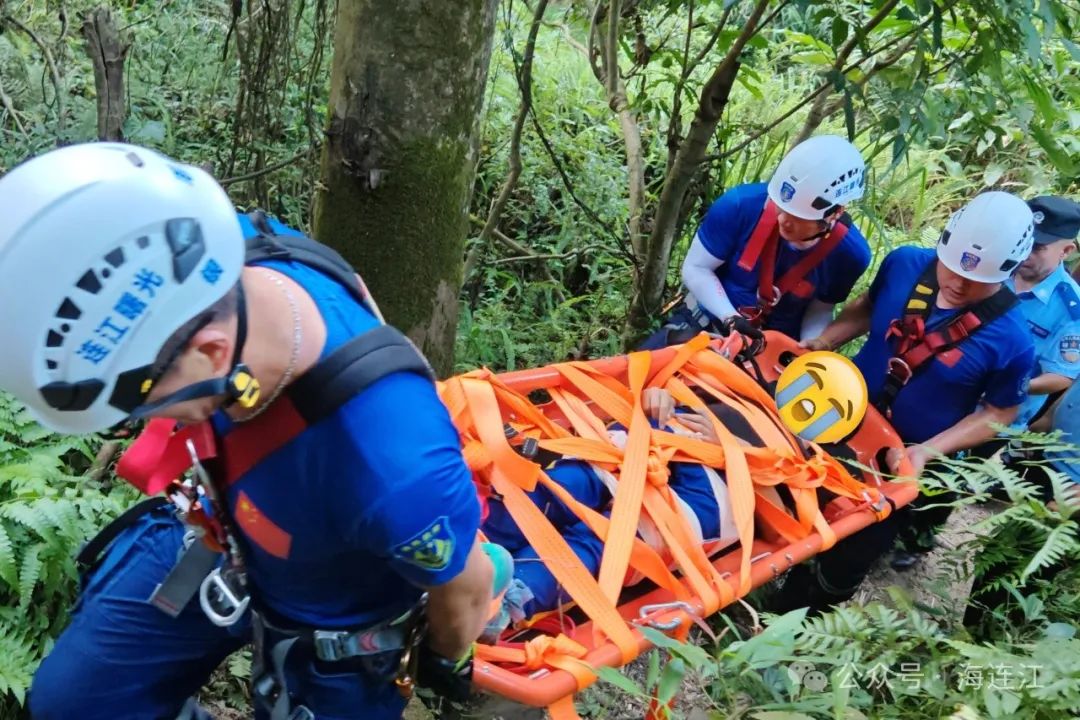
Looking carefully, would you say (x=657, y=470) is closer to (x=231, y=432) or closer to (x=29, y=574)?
(x=231, y=432)

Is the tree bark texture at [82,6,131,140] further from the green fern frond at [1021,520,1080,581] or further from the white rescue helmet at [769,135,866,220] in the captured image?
the green fern frond at [1021,520,1080,581]

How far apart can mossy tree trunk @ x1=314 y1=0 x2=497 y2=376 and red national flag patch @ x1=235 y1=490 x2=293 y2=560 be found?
128 centimetres

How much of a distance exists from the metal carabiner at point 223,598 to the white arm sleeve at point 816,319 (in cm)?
318

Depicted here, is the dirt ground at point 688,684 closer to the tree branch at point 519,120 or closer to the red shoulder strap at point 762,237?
the red shoulder strap at point 762,237

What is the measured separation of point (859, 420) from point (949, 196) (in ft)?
18.5

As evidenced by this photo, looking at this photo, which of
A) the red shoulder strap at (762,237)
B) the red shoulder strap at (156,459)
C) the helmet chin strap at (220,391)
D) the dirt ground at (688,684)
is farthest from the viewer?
the red shoulder strap at (762,237)

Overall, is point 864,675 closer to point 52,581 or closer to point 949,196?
point 52,581

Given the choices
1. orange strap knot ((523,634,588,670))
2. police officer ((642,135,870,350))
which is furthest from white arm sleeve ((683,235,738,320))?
orange strap knot ((523,634,588,670))

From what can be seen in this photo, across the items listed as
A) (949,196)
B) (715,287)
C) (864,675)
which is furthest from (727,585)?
(949,196)

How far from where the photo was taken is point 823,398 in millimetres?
3617

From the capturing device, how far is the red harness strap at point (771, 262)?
3867 millimetres

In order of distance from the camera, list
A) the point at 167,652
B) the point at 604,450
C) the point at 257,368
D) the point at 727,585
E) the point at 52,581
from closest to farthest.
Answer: the point at 257,368
the point at 167,652
the point at 52,581
the point at 727,585
the point at 604,450

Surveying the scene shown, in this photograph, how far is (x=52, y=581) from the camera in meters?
2.53

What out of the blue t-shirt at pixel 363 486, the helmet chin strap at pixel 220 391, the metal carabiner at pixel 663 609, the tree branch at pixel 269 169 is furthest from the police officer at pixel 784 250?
the helmet chin strap at pixel 220 391
